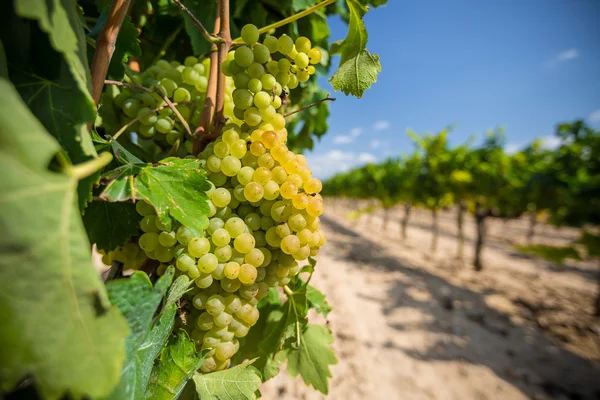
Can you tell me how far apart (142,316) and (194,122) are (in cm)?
53

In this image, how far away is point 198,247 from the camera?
595 millimetres

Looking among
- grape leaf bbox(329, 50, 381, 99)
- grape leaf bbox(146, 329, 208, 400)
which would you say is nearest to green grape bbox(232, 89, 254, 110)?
grape leaf bbox(329, 50, 381, 99)

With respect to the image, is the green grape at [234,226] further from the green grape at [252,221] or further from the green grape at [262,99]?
the green grape at [262,99]

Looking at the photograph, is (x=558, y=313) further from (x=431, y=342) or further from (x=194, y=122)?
(x=194, y=122)

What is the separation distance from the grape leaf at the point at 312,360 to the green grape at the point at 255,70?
733mm

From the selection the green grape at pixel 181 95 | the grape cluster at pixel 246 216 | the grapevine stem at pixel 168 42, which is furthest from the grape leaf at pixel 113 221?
the grapevine stem at pixel 168 42

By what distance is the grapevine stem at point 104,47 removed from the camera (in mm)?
502

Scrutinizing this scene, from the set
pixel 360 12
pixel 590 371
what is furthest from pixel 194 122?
pixel 590 371

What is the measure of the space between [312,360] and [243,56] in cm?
88

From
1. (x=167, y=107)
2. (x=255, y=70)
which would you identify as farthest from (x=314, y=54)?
(x=167, y=107)

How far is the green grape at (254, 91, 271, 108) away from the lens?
25.5 inches

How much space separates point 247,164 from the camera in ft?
2.19

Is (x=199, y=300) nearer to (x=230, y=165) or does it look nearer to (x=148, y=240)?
(x=148, y=240)

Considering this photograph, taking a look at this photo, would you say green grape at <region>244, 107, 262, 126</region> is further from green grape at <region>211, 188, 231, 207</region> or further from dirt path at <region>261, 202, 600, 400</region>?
dirt path at <region>261, 202, 600, 400</region>
